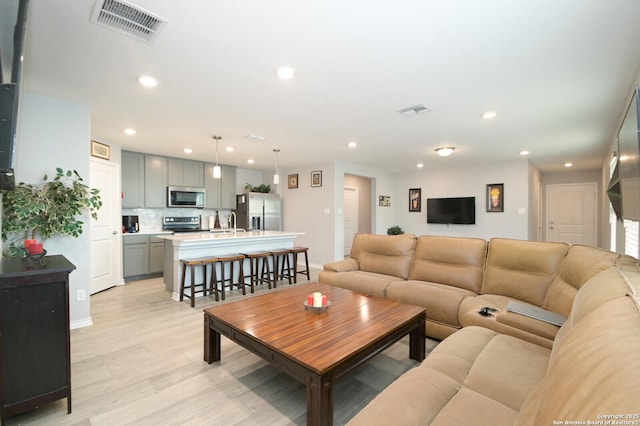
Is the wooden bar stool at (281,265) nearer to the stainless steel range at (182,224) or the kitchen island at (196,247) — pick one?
the kitchen island at (196,247)

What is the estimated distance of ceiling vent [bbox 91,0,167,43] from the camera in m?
1.59

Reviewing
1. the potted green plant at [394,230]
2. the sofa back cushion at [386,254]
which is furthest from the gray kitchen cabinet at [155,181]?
the potted green plant at [394,230]

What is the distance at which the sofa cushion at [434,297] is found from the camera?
→ 2.57 meters

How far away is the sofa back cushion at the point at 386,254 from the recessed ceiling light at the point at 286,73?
231 cm

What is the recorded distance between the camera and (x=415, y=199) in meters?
7.81

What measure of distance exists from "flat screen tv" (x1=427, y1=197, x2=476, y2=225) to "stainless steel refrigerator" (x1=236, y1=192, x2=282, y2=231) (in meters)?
3.97

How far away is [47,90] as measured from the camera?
2721 mm

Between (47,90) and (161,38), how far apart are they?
1.77 m

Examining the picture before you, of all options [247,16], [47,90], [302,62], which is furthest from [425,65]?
[47,90]

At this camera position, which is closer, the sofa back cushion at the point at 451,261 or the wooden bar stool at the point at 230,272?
the sofa back cushion at the point at 451,261

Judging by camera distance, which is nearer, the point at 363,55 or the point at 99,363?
the point at 363,55

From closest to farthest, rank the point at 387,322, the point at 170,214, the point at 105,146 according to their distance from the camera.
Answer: the point at 387,322, the point at 105,146, the point at 170,214

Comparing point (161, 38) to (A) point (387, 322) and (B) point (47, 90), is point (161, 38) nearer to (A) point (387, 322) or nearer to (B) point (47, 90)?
(B) point (47, 90)

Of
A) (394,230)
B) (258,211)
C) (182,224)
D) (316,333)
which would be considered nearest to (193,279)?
(316,333)
